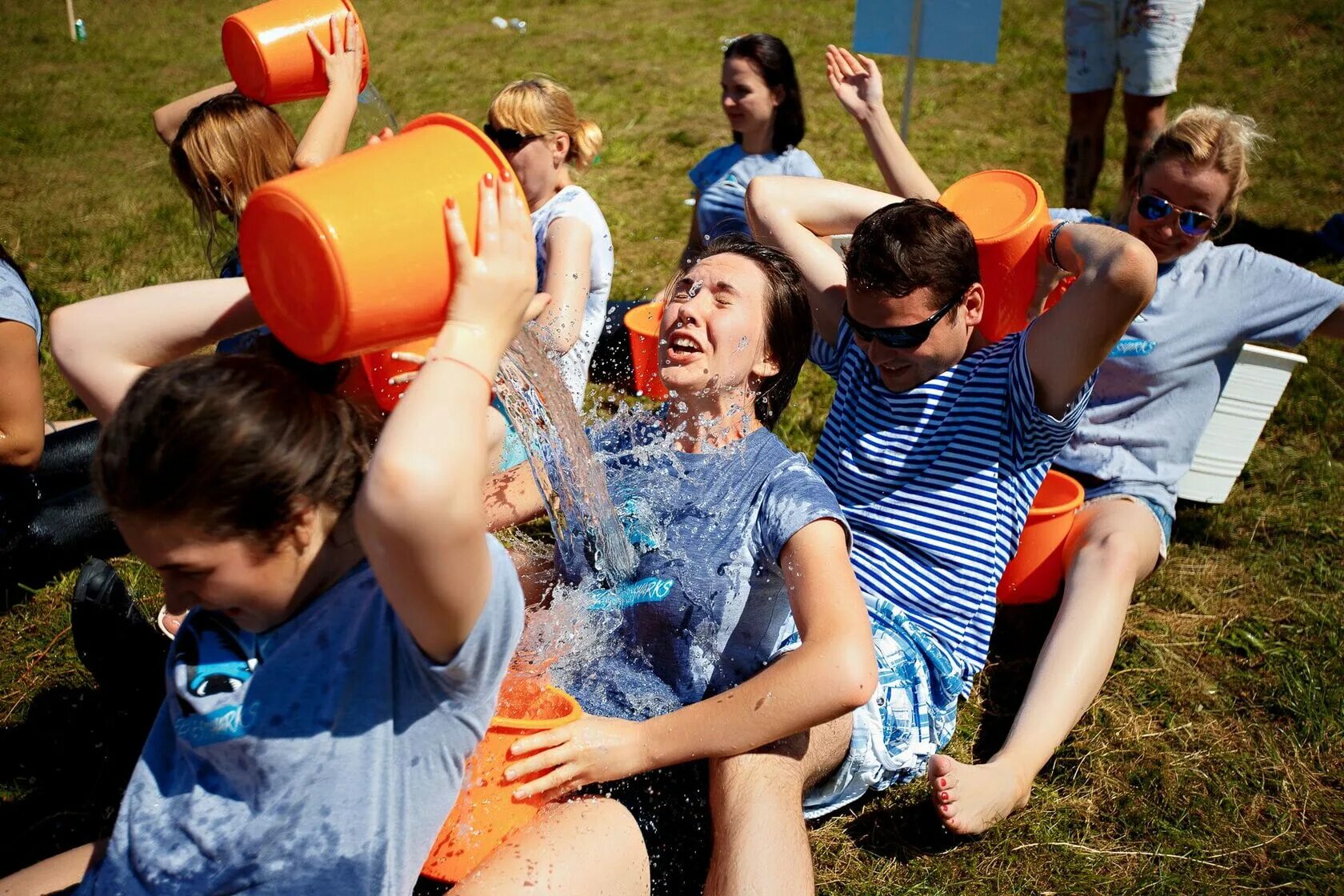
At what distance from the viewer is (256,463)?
1.27m

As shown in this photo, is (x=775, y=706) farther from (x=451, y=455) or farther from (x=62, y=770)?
(x=62, y=770)

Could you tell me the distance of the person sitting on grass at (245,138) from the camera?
2.71m

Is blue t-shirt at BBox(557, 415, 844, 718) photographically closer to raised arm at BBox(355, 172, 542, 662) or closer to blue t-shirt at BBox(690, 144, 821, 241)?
raised arm at BBox(355, 172, 542, 662)

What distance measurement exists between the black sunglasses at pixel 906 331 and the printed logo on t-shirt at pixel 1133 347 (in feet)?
3.05

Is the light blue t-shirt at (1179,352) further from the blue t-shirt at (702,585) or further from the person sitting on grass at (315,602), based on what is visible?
the person sitting on grass at (315,602)

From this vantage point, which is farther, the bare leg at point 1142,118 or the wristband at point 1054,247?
the bare leg at point 1142,118

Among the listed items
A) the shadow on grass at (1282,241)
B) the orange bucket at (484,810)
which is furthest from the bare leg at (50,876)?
the shadow on grass at (1282,241)

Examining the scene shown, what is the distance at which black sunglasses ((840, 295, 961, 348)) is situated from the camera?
7.87 feet

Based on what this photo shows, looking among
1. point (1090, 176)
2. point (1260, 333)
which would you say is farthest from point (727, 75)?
point (1260, 333)

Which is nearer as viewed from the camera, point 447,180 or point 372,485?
point 372,485

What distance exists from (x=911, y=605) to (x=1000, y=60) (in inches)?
290

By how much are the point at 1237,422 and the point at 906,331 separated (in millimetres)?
1570

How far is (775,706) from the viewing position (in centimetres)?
191

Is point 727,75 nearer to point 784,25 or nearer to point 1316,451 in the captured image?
point 1316,451
